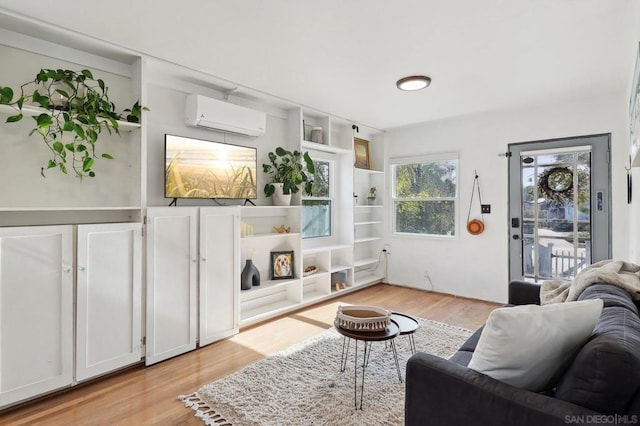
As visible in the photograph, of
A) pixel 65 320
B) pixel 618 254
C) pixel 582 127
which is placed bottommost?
pixel 65 320

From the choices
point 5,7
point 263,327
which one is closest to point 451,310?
point 263,327

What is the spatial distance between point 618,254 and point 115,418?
4.74 m

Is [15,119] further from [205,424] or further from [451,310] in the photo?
[451,310]

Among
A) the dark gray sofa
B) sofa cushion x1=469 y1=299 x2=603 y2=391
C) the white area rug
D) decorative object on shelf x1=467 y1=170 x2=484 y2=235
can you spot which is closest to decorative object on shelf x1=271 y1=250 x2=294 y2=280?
the white area rug

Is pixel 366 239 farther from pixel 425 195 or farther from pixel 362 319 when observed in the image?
pixel 362 319

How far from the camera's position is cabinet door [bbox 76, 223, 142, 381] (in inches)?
93.6

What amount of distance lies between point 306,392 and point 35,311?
185 centimetres

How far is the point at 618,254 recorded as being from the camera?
359cm

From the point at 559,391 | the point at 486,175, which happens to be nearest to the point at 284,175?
the point at 486,175

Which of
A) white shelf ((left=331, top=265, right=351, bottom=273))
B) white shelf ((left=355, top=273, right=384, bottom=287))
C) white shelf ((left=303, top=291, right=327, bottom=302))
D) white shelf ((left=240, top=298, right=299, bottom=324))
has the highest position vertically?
white shelf ((left=331, top=265, right=351, bottom=273))

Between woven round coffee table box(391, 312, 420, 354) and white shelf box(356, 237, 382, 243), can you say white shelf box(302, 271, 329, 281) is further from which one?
woven round coffee table box(391, 312, 420, 354)

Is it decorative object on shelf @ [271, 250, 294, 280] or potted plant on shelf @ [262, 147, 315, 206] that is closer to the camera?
potted plant on shelf @ [262, 147, 315, 206]

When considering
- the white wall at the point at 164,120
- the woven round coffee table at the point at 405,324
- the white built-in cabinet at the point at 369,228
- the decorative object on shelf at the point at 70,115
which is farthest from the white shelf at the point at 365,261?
the decorative object on shelf at the point at 70,115

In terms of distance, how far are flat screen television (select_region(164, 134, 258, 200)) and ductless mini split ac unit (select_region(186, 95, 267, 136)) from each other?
0.56 ft
